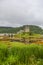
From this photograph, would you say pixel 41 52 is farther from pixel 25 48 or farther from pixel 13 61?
pixel 13 61

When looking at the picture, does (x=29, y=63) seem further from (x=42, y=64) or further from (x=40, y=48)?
(x=40, y=48)

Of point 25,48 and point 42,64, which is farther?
point 25,48

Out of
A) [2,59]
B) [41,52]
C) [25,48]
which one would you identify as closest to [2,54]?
[2,59]

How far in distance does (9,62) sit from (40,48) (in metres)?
3.82

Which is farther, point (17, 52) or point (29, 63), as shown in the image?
point (17, 52)

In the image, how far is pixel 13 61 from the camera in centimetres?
2008

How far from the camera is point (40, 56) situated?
69.7 feet

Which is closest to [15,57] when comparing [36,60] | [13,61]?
[13,61]

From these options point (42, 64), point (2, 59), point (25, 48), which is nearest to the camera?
point (42, 64)

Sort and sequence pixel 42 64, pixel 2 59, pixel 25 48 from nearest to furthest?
pixel 42 64, pixel 2 59, pixel 25 48

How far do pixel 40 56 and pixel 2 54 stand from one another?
3.64 m

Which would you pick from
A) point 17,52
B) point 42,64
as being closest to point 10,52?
point 17,52

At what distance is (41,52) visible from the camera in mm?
21625

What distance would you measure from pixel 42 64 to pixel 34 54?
91.9 inches
